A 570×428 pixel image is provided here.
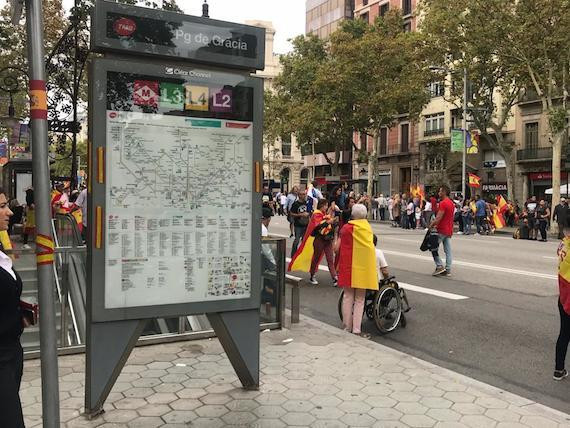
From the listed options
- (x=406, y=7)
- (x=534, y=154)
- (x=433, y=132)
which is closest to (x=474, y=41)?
(x=534, y=154)

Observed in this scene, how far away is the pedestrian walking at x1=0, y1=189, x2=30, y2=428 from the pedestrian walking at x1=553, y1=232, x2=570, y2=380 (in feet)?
14.6

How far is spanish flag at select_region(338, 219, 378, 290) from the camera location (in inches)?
259

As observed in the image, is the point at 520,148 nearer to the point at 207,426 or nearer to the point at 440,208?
the point at 440,208

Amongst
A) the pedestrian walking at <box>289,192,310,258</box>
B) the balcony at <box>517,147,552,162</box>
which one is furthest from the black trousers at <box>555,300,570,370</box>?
the balcony at <box>517,147,552,162</box>

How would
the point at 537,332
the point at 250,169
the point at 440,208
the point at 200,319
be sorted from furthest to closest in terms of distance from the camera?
the point at 440,208 → the point at 537,332 → the point at 200,319 → the point at 250,169

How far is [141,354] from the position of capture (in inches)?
219

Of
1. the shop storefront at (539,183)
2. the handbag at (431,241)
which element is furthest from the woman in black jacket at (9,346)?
the shop storefront at (539,183)

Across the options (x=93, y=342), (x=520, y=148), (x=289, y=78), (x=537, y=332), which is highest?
(x=289, y=78)

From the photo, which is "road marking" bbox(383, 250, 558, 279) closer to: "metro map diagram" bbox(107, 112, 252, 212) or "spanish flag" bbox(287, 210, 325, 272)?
"spanish flag" bbox(287, 210, 325, 272)

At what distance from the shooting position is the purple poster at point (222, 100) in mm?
4219

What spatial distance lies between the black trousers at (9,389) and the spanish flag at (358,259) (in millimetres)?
4437

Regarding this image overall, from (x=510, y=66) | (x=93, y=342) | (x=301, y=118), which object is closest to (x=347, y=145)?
(x=301, y=118)

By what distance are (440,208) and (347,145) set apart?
47.5 meters

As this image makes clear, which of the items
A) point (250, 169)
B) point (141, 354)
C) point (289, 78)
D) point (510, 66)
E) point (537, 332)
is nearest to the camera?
point (250, 169)
